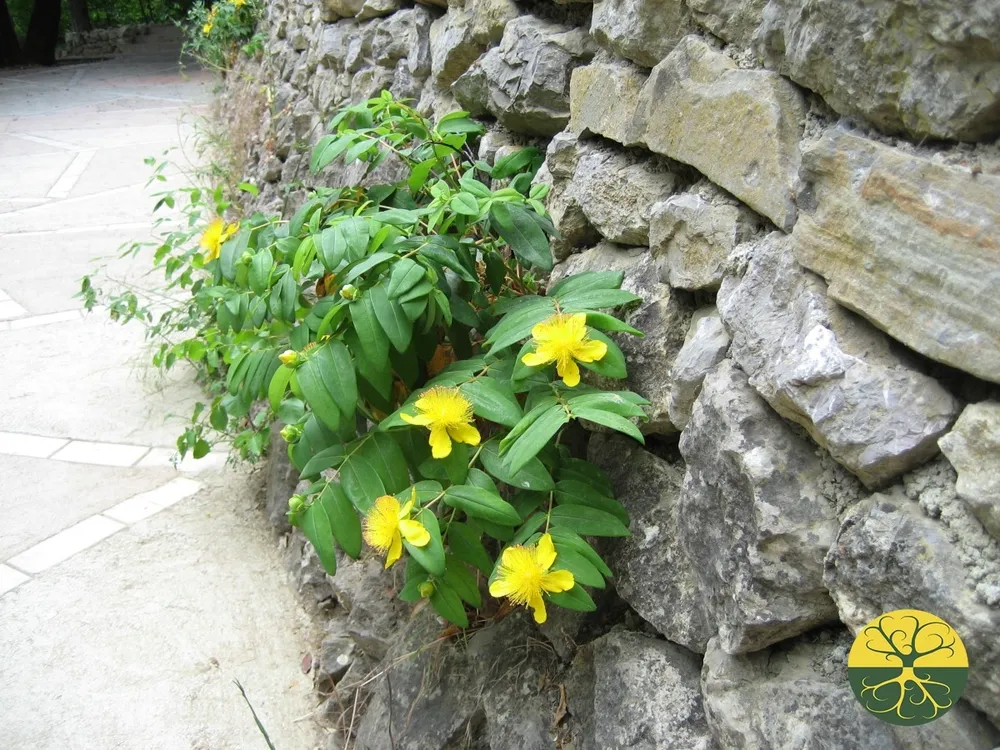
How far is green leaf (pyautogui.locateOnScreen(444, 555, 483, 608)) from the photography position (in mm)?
1521

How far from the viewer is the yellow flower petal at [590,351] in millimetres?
1355

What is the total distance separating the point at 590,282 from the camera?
1.54 meters

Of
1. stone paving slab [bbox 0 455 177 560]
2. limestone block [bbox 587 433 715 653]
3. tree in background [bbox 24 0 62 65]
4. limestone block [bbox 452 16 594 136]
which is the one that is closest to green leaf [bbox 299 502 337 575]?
limestone block [bbox 587 433 715 653]

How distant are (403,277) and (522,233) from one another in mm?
289

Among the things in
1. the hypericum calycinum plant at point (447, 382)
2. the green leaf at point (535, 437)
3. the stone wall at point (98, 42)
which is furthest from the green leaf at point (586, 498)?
the stone wall at point (98, 42)

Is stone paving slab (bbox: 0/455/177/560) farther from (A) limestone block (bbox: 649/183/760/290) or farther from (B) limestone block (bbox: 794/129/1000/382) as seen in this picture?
(B) limestone block (bbox: 794/129/1000/382)

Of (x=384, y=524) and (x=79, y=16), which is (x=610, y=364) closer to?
(x=384, y=524)

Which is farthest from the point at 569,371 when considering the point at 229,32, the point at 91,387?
the point at 229,32

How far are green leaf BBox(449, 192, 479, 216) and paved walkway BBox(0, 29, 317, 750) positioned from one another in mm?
1325

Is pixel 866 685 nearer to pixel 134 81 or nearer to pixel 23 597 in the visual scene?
pixel 23 597

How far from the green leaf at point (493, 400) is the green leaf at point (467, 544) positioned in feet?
0.67

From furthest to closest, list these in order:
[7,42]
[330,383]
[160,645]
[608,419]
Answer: [7,42] < [160,645] < [330,383] < [608,419]

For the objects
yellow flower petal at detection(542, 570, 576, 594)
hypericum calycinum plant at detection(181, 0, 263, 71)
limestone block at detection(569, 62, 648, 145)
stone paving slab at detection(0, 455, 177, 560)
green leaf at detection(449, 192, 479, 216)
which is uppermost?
limestone block at detection(569, 62, 648, 145)

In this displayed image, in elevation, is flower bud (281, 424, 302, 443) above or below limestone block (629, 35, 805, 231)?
below
